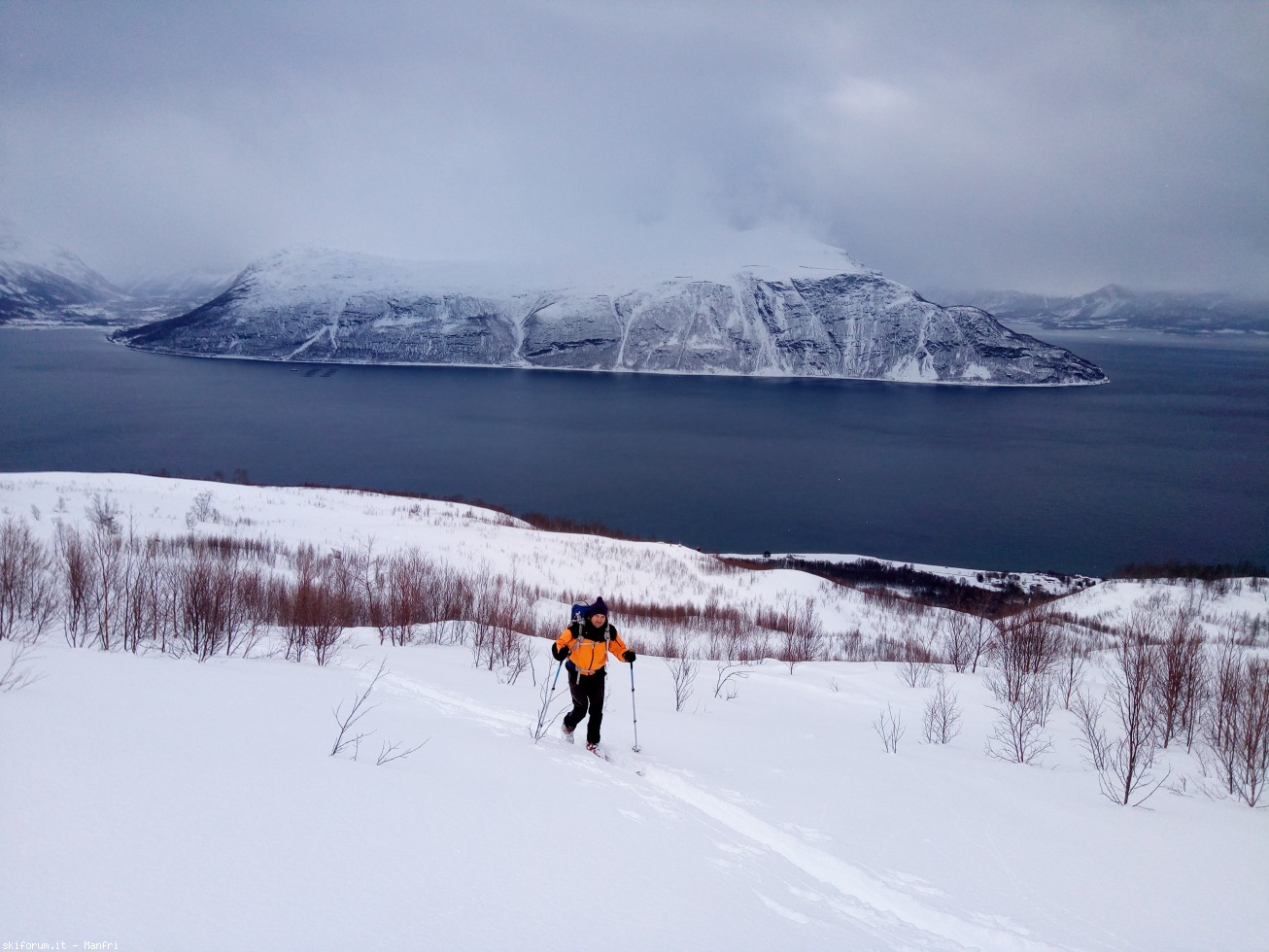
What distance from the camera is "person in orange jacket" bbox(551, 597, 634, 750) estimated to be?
5.12m

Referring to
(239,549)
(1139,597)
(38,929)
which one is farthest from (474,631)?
(1139,597)

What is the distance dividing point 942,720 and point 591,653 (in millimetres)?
5221

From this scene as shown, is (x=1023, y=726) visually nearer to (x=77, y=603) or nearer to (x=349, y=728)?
(x=349, y=728)

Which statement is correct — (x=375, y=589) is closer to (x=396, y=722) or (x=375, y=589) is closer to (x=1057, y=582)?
(x=396, y=722)

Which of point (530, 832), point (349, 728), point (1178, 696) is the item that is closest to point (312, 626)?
point (349, 728)

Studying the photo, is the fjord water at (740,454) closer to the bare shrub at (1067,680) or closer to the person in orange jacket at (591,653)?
the bare shrub at (1067,680)

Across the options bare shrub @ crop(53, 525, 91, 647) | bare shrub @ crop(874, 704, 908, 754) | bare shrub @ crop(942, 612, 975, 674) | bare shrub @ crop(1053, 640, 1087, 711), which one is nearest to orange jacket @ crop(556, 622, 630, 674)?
bare shrub @ crop(874, 704, 908, 754)

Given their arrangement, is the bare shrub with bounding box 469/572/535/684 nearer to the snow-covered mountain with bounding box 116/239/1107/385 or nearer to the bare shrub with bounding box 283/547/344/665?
Answer: the bare shrub with bounding box 283/547/344/665

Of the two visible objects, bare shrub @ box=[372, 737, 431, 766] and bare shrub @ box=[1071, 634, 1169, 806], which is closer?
bare shrub @ box=[372, 737, 431, 766]

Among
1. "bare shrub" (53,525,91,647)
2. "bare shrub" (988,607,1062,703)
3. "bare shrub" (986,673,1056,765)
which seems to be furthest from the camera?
"bare shrub" (988,607,1062,703)

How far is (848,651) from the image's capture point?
626 inches

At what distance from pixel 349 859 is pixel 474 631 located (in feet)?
27.3

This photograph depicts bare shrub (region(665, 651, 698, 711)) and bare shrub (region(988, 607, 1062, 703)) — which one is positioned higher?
bare shrub (region(665, 651, 698, 711))

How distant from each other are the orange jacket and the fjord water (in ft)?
109
